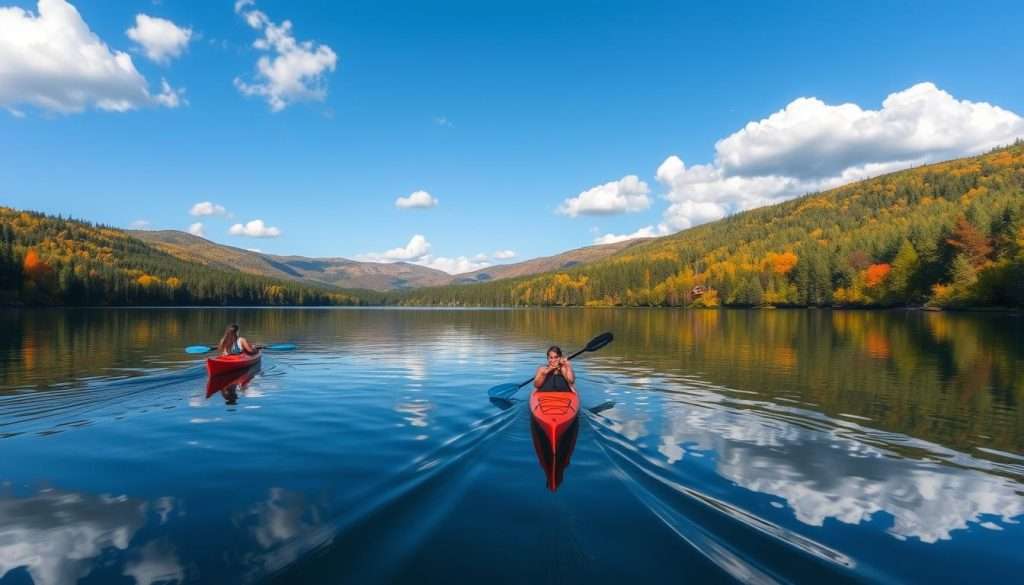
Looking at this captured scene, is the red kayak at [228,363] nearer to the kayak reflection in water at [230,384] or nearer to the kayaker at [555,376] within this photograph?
the kayak reflection in water at [230,384]

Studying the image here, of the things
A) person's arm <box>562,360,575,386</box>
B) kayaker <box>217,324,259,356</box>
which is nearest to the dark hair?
kayaker <box>217,324,259,356</box>

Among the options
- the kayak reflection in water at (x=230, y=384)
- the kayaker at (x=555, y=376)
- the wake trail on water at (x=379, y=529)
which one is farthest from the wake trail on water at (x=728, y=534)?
the kayak reflection in water at (x=230, y=384)

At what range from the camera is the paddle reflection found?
11.5 metres

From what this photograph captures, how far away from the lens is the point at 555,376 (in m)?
16.9

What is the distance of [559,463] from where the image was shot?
41.0 ft

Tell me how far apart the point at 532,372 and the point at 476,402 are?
30.5 feet

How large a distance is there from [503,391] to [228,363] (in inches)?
577

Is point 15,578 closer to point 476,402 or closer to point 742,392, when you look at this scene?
point 476,402

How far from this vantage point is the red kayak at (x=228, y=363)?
79.9 feet

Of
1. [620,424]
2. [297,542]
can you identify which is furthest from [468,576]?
[620,424]

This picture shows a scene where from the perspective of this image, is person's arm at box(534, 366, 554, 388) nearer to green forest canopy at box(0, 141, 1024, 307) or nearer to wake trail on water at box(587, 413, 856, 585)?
wake trail on water at box(587, 413, 856, 585)

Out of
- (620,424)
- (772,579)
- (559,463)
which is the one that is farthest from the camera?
(620,424)

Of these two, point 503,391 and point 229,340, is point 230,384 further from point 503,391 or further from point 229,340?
point 503,391

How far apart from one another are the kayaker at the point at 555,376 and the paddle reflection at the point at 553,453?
4.84ft
